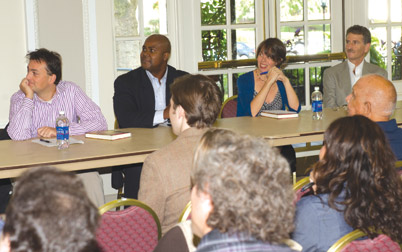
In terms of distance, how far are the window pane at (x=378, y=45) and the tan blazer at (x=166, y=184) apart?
4.53 meters

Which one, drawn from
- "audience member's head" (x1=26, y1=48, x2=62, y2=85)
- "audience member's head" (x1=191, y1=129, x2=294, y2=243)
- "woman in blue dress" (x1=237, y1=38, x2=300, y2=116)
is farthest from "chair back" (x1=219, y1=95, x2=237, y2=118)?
"audience member's head" (x1=191, y1=129, x2=294, y2=243)

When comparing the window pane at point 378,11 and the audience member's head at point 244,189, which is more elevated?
the window pane at point 378,11

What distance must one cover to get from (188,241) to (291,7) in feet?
15.5

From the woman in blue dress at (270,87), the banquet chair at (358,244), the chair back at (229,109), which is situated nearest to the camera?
the banquet chair at (358,244)

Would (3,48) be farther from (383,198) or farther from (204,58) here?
(383,198)

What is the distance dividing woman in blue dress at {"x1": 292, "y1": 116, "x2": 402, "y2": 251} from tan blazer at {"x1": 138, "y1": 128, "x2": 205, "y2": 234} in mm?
579

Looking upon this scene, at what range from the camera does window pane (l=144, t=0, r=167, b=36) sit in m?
5.55

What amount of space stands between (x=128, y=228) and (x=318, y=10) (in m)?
4.70

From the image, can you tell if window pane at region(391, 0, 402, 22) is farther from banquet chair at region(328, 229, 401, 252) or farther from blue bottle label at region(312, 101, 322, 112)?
banquet chair at region(328, 229, 401, 252)

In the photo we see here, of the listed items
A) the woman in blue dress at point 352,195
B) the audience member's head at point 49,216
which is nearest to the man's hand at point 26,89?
the woman in blue dress at point 352,195

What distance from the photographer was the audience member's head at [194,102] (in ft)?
9.32

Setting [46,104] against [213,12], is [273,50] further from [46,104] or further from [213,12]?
[46,104]

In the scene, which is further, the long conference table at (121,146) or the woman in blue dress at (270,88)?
the woman in blue dress at (270,88)

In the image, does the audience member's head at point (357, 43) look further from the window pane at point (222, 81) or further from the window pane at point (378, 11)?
the window pane at point (222, 81)
